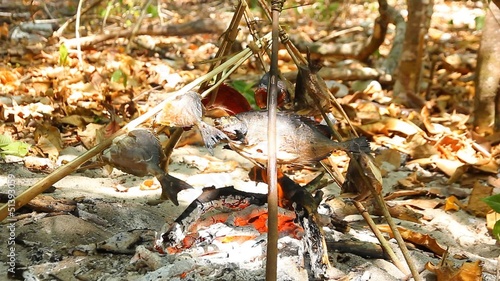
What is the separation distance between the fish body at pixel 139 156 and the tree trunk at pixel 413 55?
2.58 meters

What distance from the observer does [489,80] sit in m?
3.05

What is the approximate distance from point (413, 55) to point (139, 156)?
269 centimetres

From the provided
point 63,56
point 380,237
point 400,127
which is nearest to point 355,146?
point 380,237

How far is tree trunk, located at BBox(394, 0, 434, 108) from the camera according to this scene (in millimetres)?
3492

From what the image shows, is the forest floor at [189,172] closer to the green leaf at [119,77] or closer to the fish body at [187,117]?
the green leaf at [119,77]

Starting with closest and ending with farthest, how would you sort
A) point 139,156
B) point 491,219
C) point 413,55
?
1. point 139,156
2. point 491,219
3. point 413,55

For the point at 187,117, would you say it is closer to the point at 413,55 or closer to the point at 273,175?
the point at 273,175

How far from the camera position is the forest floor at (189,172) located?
1478mm

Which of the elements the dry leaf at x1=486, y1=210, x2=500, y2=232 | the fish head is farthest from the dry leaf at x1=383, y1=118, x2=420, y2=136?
the fish head

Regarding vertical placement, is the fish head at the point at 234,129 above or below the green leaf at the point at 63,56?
above

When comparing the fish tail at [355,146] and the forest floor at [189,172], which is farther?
the forest floor at [189,172]

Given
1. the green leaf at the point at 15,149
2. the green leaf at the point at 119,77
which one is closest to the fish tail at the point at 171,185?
the green leaf at the point at 15,149

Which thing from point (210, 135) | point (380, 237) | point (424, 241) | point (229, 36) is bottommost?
point (424, 241)

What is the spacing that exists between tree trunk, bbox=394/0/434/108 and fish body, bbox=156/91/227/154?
2.53 m
